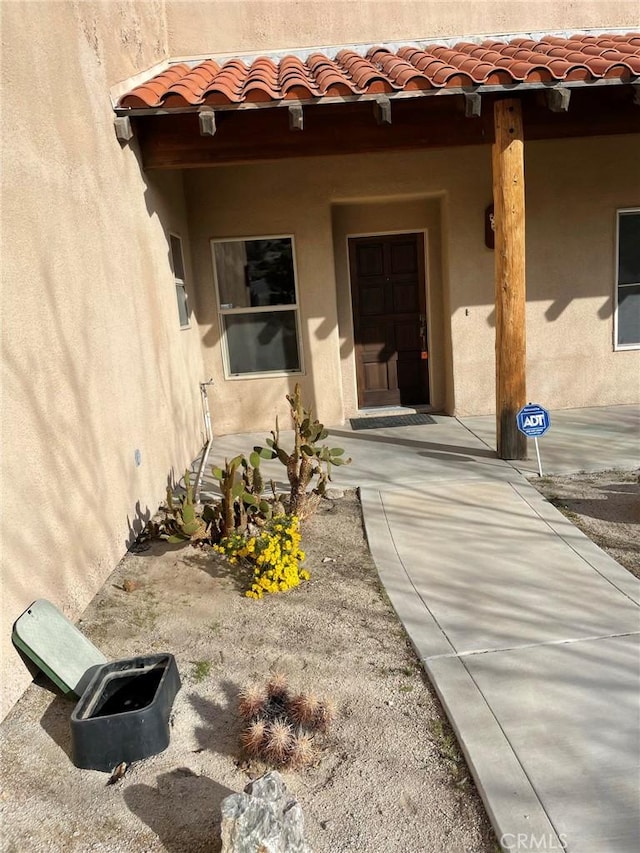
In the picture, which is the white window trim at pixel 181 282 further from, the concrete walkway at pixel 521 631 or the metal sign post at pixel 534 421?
the metal sign post at pixel 534 421

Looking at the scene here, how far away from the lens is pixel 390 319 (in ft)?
27.9

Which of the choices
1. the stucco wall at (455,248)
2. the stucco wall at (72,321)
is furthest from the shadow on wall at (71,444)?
the stucco wall at (455,248)

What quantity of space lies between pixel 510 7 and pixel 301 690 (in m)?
8.13

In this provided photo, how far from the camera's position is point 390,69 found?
5.82m

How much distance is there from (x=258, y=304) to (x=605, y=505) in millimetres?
4824

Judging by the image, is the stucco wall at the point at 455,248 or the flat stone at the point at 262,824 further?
the stucco wall at the point at 455,248

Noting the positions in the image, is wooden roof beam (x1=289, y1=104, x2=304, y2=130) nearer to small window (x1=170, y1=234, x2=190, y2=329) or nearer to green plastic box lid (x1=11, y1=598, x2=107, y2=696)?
small window (x1=170, y1=234, x2=190, y2=329)

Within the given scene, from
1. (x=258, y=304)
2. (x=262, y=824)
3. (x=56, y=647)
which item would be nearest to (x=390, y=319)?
(x=258, y=304)

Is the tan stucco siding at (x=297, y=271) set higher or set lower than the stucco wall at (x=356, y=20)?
lower

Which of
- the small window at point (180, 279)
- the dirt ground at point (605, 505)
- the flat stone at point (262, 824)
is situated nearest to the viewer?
the flat stone at point (262, 824)

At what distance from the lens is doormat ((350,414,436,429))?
7949 mm

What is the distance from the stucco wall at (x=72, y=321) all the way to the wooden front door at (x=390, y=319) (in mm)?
3271

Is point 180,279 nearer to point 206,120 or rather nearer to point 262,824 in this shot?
point 206,120

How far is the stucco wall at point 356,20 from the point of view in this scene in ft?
24.6
